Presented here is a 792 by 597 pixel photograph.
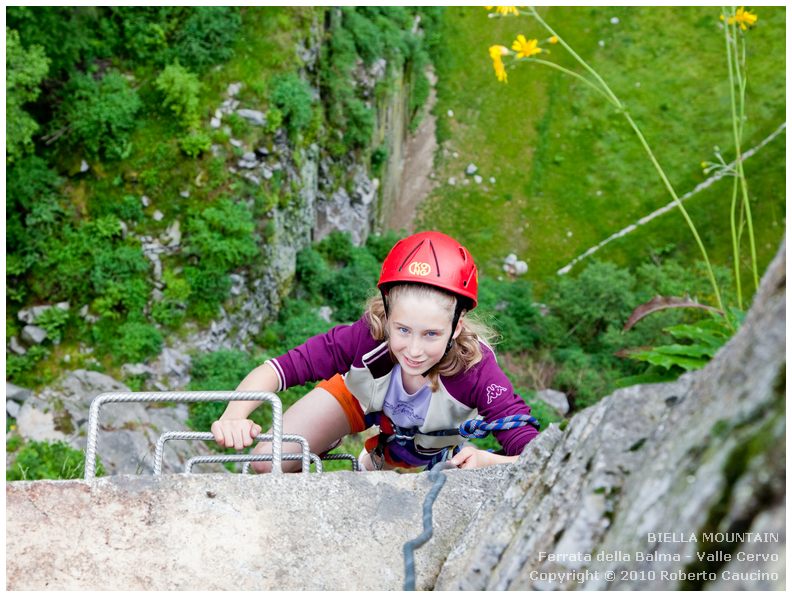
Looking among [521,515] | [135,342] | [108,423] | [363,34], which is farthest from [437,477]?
[363,34]

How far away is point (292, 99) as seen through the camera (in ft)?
55.6

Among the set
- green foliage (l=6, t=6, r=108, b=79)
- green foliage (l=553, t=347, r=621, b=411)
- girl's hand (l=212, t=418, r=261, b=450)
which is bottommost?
green foliage (l=553, t=347, r=621, b=411)

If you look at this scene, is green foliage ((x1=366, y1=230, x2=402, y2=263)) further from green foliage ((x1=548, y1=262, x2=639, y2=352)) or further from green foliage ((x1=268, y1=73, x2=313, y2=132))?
green foliage ((x1=268, y1=73, x2=313, y2=132))

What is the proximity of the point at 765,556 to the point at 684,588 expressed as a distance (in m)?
0.34

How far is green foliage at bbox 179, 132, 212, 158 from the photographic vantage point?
52.5ft

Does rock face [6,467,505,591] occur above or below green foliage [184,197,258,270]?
below

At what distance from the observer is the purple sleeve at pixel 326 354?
16.4 ft

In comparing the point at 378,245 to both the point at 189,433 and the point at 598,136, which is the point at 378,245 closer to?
the point at 598,136

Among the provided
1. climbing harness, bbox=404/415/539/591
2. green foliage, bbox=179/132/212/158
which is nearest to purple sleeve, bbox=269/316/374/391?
climbing harness, bbox=404/415/539/591

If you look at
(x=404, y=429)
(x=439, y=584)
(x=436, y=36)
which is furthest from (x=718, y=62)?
(x=439, y=584)

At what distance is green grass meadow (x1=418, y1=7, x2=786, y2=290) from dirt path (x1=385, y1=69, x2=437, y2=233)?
394mm

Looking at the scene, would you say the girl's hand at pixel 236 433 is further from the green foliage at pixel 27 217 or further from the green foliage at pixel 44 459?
the green foliage at pixel 27 217

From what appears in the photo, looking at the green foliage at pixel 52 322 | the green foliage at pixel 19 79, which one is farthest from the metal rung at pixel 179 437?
the green foliage at pixel 52 322

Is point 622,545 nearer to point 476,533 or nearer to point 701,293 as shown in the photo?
point 476,533
